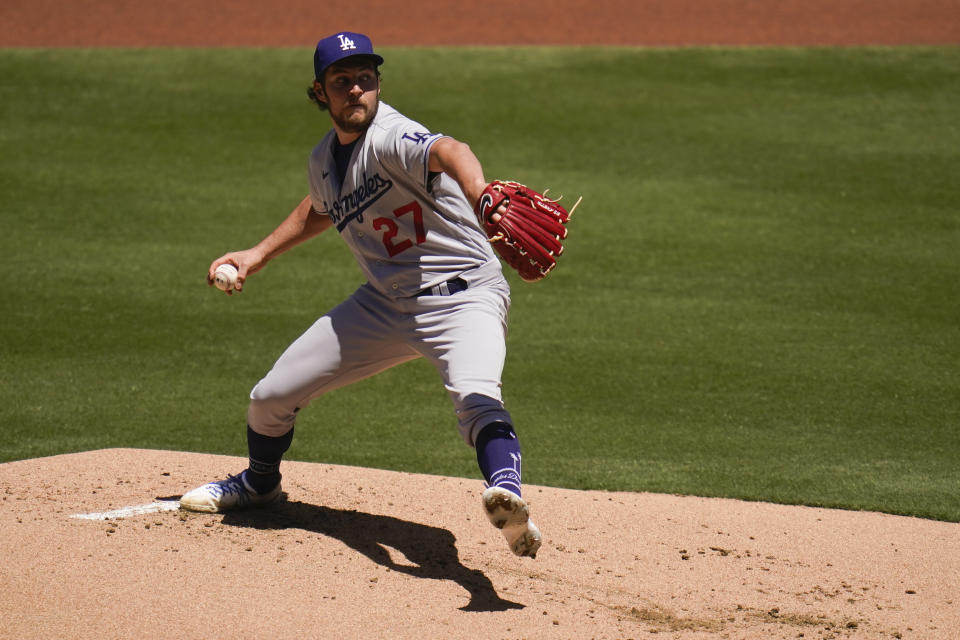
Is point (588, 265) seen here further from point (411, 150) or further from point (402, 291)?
point (411, 150)

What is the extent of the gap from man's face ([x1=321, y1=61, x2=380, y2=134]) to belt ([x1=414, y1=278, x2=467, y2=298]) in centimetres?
63

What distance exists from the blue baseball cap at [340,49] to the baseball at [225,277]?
0.83m

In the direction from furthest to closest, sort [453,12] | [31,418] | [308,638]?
[453,12], [31,418], [308,638]

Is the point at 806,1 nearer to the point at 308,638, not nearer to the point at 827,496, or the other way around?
the point at 827,496

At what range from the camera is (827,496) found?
5.03m

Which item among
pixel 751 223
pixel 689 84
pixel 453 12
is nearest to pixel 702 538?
Result: pixel 751 223

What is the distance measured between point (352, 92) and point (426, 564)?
1.71m

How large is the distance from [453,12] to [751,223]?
366 inches

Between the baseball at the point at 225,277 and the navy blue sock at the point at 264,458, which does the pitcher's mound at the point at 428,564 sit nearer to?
the navy blue sock at the point at 264,458

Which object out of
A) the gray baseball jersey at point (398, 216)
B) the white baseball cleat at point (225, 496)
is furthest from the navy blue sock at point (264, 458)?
the gray baseball jersey at point (398, 216)

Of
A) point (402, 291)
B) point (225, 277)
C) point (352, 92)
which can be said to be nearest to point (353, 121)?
point (352, 92)

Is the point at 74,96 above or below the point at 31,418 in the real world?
above

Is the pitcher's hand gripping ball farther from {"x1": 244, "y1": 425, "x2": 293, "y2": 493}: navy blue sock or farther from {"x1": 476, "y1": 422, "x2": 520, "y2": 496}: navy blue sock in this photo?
{"x1": 244, "y1": 425, "x2": 293, "y2": 493}: navy blue sock

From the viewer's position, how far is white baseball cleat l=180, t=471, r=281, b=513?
4.27m
